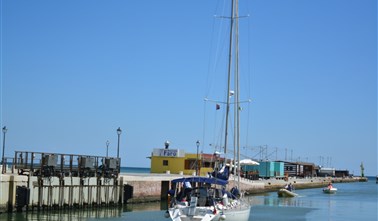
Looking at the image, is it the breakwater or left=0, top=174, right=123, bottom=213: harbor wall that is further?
the breakwater

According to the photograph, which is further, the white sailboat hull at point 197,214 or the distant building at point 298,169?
the distant building at point 298,169

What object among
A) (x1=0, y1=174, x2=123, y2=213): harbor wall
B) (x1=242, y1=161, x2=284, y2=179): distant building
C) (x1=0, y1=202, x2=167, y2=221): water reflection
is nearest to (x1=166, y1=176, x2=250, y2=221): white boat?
(x1=0, y1=202, x2=167, y2=221): water reflection

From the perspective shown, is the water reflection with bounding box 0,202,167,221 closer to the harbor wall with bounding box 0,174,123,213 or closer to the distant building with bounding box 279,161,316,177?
the harbor wall with bounding box 0,174,123,213

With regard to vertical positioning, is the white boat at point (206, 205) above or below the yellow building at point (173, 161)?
below

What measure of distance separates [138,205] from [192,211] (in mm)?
23278

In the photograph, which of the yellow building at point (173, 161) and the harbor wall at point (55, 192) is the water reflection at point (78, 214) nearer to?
the harbor wall at point (55, 192)

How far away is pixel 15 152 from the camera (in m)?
48.4

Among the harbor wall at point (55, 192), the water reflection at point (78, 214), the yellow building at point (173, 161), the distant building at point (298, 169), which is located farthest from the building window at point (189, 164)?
the distant building at point (298, 169)

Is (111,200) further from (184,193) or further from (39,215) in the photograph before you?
(184,193)

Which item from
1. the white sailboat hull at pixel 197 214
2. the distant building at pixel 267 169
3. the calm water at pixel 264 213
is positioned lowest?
the calm water at pixel 264 213

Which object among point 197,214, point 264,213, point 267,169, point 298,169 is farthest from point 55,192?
point 298,169

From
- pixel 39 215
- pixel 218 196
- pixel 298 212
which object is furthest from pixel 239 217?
pixel 298 212

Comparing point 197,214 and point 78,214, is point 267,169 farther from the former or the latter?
point 197,214

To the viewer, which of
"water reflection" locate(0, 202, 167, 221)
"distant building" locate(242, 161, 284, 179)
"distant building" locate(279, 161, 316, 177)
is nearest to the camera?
"water reflection" locate(0, 202, 167, 221)
